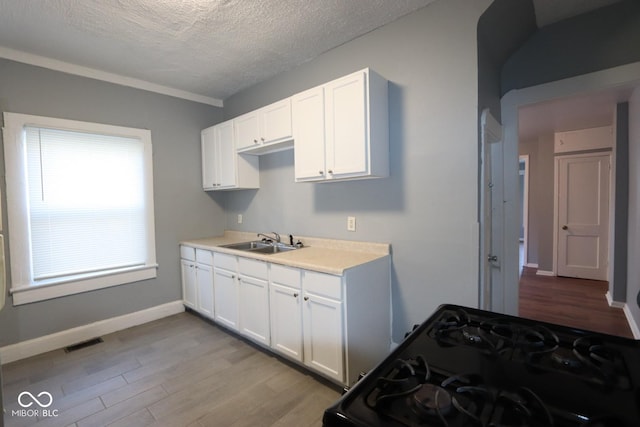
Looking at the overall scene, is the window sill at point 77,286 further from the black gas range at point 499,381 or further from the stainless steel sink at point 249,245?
the black gas range at point 499,381

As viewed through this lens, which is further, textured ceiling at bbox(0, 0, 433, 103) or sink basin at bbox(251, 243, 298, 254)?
sink basin at bbox(251, 243, 298, 254)

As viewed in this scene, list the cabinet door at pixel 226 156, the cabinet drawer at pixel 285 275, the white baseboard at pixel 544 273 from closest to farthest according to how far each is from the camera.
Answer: the cabinet drawer at pixel 285 275, the cabinet door at pixel 226 156, the white baseboard at pixel 544 273

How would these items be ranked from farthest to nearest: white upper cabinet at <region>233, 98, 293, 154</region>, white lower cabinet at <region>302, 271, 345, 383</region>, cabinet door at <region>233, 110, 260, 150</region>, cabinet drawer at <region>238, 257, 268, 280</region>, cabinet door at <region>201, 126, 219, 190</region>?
cabinet door at <region>201, 126, 219, 190</region> → cabinet door at <region>233, 110, 260, 150</region> → white upper cabinet at <region>233, 98, 293, 154</region> → cabinet drawer at <region>238, 257, 268, 280</region> → white lower cabinet at <region>302, 271, 345, 383</region>

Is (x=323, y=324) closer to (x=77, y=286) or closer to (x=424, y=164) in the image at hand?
(x=424, y=164)

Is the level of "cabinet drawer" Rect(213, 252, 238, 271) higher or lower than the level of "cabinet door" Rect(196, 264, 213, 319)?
higher

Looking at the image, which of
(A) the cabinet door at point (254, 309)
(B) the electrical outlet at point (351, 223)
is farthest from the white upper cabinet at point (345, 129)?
(A) the cabinet door at point (254, 309)

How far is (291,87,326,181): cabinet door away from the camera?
7.97ft

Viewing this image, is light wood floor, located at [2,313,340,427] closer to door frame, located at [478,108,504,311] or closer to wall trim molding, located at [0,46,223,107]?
door frame, located at [478,108,504,311]

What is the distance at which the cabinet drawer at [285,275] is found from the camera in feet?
7.44

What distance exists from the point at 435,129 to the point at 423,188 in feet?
1.41

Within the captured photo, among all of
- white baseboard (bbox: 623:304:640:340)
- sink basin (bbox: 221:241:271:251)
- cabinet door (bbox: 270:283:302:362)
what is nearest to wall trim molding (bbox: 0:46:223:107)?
sink basin (bbox: 221:241:271:251)

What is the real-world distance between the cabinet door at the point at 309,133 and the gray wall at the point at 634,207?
300 centimetres

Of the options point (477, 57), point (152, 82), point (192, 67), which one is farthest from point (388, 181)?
point (152, 82)

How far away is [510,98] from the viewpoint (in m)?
2.67
